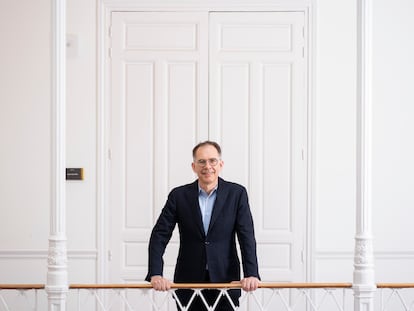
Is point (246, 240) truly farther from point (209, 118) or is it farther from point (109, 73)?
point (109, 73)

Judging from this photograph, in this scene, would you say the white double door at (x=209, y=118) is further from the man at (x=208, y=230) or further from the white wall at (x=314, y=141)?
the man at (x=208, y=230)

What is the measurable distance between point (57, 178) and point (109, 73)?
1877 millimetres

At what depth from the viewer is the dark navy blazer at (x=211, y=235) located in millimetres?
4070

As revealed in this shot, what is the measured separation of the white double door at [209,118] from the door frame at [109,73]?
0.04 meters

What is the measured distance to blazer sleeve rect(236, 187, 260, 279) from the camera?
4.00 metres

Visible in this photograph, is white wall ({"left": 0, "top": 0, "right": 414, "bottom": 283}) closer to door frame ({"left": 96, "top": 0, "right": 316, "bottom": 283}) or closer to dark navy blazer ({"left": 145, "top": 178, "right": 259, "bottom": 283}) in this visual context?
door frame ({"left": 96, "top": 0, "right": 316, "bottom": 283})

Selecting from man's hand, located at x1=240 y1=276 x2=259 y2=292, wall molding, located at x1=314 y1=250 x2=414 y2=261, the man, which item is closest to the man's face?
the man

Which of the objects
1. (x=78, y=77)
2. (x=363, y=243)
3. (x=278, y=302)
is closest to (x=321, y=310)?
(x=278, y=302)

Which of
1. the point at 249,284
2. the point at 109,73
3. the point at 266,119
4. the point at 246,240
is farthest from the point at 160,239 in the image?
the point at 109,73

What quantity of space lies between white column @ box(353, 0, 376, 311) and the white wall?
161cm

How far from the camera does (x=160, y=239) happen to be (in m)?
4.10

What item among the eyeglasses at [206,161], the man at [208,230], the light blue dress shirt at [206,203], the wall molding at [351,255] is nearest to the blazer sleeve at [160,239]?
the man at [208,230]

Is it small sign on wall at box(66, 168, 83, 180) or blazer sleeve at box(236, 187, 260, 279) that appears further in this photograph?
small sign on wall at box(66, 168, 83, 180)

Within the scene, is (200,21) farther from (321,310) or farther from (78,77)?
(321,310)
